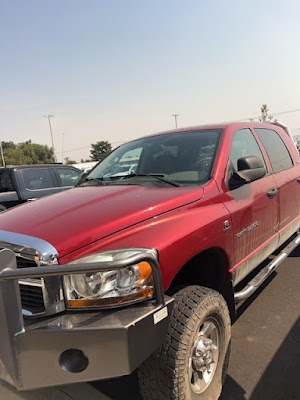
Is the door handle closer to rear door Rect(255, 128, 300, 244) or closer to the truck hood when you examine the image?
rear door Rect(255, 128, 300, 244)

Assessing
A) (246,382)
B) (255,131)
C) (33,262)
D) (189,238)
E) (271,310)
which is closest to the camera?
(33,262)

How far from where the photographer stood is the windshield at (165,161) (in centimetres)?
298

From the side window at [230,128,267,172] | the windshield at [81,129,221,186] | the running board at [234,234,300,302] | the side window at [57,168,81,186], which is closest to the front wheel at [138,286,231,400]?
the running board at [234,234,300,302]

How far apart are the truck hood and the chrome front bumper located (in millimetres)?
293

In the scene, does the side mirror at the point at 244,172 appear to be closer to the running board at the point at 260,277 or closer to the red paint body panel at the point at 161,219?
the red paint body panel at the point at 161,219

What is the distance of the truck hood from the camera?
1.98m

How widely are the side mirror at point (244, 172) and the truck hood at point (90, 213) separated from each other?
46cm

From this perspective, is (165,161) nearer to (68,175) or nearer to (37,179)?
(37,179)

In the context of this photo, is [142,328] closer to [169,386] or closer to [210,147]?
[169,386]

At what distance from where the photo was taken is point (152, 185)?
Result: 112 inches

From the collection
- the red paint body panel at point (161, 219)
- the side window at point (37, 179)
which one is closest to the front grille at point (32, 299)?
the red paint body panel at point (161, 219)

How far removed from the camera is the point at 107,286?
1.85 metres

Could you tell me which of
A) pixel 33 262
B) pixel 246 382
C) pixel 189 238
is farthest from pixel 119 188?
pixel 246 382

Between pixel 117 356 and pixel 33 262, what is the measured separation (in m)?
0.66
